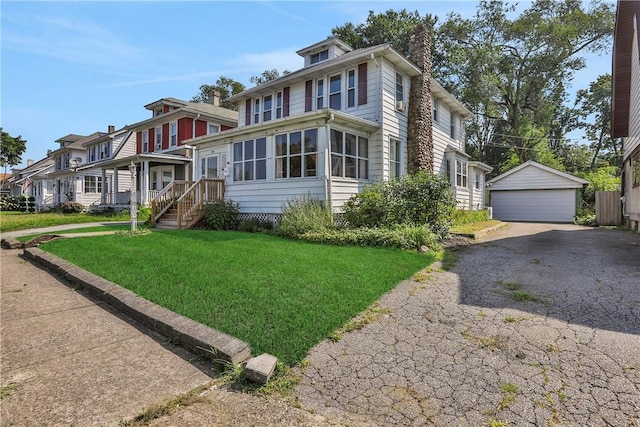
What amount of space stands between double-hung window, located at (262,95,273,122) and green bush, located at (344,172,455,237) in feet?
27.0

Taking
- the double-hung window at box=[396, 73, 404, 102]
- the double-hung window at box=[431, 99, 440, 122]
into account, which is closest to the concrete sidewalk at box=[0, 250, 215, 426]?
the double-hung window at box=[396, 73, 404, 102]

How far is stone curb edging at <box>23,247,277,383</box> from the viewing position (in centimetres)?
269

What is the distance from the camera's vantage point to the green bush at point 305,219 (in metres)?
9.46

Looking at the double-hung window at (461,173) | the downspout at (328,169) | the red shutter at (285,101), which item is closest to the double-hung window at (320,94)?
the red shutter at (285,101)

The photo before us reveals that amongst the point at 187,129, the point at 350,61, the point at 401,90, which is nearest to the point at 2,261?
the point at 350,61

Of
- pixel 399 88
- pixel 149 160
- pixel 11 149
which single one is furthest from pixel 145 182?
pixel 11 149

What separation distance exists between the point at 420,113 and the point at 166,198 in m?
11.3

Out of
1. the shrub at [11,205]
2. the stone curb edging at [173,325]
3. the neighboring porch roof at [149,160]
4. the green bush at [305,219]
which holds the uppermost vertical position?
the neighboring porch roof at [149,160]

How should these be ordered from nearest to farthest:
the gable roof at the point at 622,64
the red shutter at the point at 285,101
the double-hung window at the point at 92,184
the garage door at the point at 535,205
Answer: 1. the gable roof at the point at 622,64
2. the red shutter at the point at 285,101
3. the garage door at the point at 535,205
4. the double-hung window at the point at 92,184

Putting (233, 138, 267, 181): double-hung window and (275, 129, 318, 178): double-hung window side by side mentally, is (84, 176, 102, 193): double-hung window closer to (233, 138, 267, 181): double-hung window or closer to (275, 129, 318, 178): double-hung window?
(233, 138, 267, 181): double-hung window

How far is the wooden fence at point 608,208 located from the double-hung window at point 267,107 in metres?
16.4

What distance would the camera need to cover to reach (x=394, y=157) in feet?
42.9

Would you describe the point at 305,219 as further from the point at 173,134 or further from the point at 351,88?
the point at 173,134

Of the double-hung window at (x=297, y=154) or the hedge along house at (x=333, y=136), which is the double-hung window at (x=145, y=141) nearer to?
the hedge along house at (x=333, y=136)
